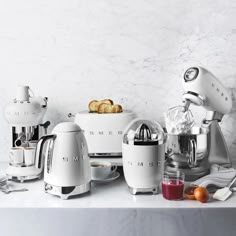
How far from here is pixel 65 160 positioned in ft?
3.09

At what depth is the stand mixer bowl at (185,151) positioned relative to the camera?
43.4 inches

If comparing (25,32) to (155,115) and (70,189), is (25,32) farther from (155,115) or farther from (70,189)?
(70,189)

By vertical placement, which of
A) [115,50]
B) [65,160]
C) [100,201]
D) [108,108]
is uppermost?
[115,50]

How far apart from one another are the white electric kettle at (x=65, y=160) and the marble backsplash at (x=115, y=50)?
436mm

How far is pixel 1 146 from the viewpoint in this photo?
140cm

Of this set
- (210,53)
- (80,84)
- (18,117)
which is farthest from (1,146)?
(210,53)

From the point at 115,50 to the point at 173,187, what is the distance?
64 cm

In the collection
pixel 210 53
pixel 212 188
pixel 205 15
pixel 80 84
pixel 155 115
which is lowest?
pixel 212 188

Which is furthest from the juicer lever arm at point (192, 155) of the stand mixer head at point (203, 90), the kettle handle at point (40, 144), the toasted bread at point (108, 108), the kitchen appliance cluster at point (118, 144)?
the kettle handle at point (40, 144)

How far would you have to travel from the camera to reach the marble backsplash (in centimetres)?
135

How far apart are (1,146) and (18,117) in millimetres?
273

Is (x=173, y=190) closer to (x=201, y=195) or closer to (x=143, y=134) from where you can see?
(x=201, y=195)

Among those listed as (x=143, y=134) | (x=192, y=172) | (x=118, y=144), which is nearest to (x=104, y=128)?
(x=118, y=144)

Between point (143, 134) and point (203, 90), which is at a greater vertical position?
point (203, 90)
